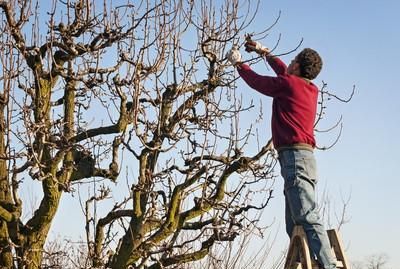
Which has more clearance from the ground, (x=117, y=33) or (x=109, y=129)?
(x=117, y=33)

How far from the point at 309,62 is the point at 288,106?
1.19ft

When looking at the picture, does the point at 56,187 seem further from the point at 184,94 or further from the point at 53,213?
the point at 184,94

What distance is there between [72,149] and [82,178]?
552 millimetres

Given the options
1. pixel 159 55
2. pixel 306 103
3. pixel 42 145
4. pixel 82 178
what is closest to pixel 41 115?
pixel 42 145

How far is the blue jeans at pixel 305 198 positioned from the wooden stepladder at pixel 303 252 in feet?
0.18

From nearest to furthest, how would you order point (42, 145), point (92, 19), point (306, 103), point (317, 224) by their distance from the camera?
point (317, 224) → point (306, 103) → point (42, 145) → point (92, 19)

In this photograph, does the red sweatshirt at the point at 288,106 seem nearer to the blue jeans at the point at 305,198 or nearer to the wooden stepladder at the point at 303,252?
the blue jeans at the point at 305,198

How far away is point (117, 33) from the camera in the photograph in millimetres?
6836

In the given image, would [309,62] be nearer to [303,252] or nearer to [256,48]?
[256,48]

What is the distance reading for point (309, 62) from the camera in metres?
4.32

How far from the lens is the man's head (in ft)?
14.2

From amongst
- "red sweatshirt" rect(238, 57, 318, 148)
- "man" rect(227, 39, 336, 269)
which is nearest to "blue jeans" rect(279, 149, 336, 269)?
"man" rect(227, 39, 336, 269)

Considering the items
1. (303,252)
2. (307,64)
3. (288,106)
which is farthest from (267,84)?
(303,252)

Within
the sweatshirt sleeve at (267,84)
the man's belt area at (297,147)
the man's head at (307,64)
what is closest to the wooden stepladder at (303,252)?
the man's belt area at (297,147)
